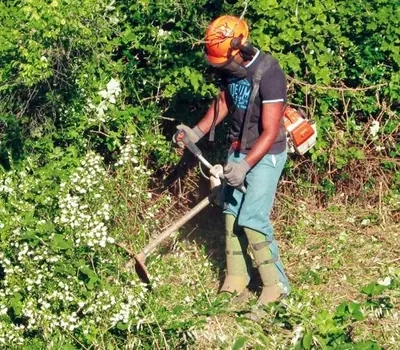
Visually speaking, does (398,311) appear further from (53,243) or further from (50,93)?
(50,93)

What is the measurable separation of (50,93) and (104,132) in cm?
49

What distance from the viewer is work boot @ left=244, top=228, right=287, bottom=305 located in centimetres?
699

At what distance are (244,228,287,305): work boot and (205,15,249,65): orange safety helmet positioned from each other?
42.3 inches

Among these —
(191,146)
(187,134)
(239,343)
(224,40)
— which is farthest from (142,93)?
(239,343)

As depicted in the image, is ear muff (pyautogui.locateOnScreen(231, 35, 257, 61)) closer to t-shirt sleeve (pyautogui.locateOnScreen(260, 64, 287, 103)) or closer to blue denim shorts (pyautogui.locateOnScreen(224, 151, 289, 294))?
t-shirt sleeve (pyautogui.locateOnScreen(260, 64, 287, 103))

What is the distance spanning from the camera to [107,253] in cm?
695

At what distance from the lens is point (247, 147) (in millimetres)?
6973

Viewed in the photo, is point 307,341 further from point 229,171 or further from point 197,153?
point 197,153

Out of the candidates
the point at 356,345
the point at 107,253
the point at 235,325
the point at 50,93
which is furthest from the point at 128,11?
the point at 356,345

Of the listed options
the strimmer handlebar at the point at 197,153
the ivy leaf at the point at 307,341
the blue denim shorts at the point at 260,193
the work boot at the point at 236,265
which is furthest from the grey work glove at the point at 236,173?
the ivy leaf at the point at 307,341

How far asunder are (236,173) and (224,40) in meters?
0.79

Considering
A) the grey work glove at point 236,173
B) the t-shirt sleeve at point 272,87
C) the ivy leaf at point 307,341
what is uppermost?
the t-shirt sleeve at point 272,87

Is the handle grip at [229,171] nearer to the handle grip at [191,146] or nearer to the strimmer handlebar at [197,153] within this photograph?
the strimmer handlebar at [197,153]

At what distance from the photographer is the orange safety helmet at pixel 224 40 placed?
6.71 m
